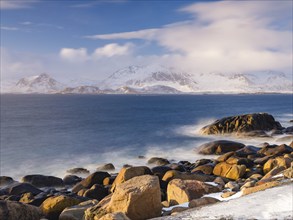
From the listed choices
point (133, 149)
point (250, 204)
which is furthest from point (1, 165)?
point (250, 204)

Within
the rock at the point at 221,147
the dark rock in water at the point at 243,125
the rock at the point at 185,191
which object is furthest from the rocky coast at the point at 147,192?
the dark rock in water at the point at 243,125

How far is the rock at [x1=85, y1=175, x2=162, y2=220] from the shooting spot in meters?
13.0

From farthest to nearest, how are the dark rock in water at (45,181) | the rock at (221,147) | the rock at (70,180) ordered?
the rock at (221,147)
the rock at (70,180)
the dark rock in water at (45,181)

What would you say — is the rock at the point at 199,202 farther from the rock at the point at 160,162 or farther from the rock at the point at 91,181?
the rock at the point at 160,162

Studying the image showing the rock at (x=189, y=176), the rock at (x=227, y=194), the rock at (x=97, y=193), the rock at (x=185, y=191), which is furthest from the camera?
the rock at (x=189, y=176)

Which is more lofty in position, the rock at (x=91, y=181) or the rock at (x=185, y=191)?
the rock at (x=185, y=191)

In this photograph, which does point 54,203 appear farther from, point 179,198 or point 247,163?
point 247,163

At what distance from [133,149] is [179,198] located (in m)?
31.3

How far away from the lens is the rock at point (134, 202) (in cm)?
1303

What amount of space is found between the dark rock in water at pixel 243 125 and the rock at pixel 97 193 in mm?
37673

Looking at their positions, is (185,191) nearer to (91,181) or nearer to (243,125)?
(91,181)

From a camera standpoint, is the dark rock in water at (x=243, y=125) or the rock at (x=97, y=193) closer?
the rock at (x=97, y=193)

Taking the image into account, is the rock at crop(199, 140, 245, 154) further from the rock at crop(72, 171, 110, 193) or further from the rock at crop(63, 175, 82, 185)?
the rock at crop(72, 171, 110, 193)

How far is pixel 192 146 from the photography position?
152 ft
